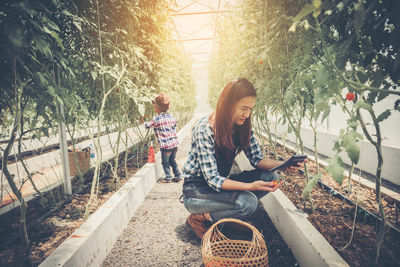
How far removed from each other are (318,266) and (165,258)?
1191 millimetres

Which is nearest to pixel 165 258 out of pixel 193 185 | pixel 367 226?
pixel 193 185

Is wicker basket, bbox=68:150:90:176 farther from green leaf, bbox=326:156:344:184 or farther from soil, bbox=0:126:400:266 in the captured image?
green leaf, bbox=326:156:344:184

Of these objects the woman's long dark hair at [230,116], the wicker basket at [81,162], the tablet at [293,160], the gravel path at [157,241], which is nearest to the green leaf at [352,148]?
the tablet at [293,160]

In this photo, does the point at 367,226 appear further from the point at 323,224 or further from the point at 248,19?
the point at 248,19


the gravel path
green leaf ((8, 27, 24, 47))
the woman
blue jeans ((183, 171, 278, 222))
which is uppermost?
green leaf ((8, 27, 24, 47))

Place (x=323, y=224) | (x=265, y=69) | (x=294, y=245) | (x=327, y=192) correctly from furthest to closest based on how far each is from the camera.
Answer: (x=265, y=69) < (x=327, y=192) < (x=323, y=224) < (x=294, y=245)

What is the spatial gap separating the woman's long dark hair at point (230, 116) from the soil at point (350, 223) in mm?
978

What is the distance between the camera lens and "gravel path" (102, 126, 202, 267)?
5.64 ft

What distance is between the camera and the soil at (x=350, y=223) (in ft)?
4.45

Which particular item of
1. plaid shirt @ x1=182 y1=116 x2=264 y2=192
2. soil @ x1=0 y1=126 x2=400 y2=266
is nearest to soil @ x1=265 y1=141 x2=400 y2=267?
soil @ x1=0 y1=126 x2=400 y2=266

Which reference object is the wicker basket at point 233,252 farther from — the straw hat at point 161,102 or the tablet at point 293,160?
the straw hat at point 161,102

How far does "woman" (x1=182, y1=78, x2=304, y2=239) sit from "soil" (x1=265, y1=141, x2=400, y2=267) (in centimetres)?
54

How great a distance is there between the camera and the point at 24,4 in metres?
0.95

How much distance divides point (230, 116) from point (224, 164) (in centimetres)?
53
